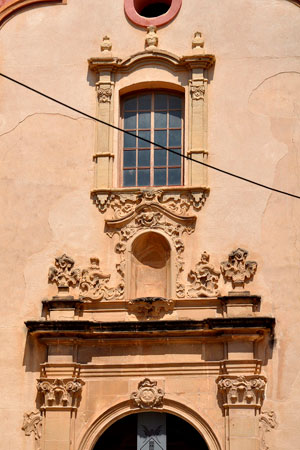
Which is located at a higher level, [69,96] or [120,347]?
[69,96]

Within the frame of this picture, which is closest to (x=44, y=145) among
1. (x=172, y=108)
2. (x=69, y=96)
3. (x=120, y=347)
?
(x=69, y=96)

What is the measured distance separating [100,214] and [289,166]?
3.48 metres

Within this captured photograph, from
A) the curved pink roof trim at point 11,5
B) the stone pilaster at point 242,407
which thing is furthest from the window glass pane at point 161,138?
the stone pilaster at point 242,407

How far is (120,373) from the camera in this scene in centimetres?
1906

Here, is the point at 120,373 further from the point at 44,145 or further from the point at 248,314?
the point at 44,145

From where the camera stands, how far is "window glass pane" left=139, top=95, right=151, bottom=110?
20.9 metres

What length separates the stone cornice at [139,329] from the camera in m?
18.8

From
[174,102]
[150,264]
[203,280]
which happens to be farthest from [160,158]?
[203,280]

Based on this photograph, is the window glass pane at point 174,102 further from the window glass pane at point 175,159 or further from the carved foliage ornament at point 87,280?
the carved foliage ornament at point 87,280

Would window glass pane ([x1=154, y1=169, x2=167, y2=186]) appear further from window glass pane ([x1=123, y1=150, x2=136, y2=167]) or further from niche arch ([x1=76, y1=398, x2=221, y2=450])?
niche arch ([x1=76, y1=398, x2=221, y2=450])

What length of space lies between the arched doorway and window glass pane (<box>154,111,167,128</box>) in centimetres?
536

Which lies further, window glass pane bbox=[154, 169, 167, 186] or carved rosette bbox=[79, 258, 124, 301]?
window glass pane bbox=[154, 169, 167, 186]

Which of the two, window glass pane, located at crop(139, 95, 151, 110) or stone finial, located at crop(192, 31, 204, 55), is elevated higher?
stone finial, located at crop(192, 31, 204, 55)

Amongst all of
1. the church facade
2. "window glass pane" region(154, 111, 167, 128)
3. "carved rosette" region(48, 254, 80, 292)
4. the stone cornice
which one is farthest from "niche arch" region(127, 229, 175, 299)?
"window glass pane" region(154, 111, 167, 128)
